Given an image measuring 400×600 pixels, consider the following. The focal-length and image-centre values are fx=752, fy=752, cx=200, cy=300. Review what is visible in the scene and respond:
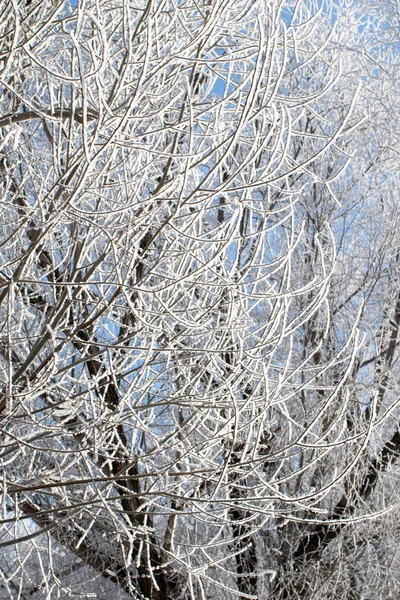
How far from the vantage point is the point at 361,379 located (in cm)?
769

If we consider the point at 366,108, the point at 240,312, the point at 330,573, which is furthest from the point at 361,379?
the point at 240,312

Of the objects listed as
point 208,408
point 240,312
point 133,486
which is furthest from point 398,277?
point 208,408

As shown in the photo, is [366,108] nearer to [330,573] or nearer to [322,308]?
[322,308]

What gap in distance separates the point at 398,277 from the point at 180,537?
10.9ft

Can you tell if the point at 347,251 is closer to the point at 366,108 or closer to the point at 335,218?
the point at 335,218

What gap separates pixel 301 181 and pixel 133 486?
13.5ft

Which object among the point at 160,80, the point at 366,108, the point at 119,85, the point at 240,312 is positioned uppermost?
the point at 366,108

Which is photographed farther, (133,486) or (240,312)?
(133,486)

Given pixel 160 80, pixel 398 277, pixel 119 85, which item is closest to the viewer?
pixel 119 85

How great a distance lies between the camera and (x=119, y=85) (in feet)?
7.45

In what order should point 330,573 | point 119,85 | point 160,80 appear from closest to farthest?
point 119,85
point 160,80
point 330,573

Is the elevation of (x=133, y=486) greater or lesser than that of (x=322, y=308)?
lesser

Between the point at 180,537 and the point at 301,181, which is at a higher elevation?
the point at 301,181

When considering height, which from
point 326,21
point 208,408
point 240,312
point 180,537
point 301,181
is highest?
point 326,21
